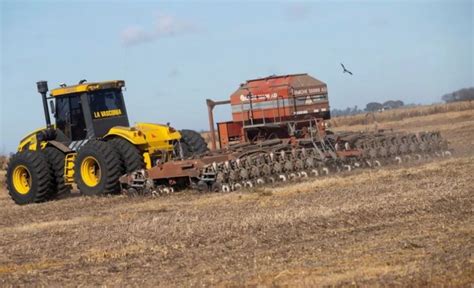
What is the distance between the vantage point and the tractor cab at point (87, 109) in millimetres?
18969

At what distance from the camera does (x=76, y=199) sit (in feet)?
60.7

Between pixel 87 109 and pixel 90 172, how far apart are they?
1.61 metres

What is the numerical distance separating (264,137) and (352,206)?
9.88m

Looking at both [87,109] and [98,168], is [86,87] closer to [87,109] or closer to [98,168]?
[87,109]

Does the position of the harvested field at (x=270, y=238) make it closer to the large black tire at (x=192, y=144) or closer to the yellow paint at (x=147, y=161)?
the yellow paint at (x=147, y=161)

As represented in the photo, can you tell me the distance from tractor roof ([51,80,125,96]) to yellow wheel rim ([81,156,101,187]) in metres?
1.85

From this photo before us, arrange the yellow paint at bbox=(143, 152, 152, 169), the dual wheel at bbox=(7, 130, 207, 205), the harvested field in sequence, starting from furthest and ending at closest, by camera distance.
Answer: the yellow paint at bbox=(143, 152, 152, 169), the dual wheel at bbox=(7, 130, 207, 205), the harvested field

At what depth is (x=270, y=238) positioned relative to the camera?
9.80 m

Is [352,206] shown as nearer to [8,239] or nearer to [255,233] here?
[255,233]

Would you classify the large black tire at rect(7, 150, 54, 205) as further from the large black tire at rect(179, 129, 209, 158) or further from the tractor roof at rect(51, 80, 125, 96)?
the large black tire at rect(179, 129, 209, 158)

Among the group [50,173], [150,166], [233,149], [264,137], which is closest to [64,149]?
[50,173]

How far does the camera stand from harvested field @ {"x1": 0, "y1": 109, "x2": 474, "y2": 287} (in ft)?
25.0

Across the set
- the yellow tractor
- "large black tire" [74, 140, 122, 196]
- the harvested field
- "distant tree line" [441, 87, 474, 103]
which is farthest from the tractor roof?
"distant tree line" [441, 87, 474, 103]

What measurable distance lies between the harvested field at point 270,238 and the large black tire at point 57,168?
331cm
